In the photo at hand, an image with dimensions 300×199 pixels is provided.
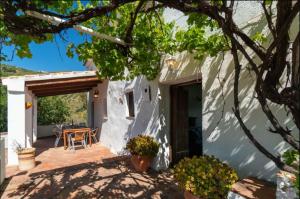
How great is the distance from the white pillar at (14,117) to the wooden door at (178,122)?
5.62m

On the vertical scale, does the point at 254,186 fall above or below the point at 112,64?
below

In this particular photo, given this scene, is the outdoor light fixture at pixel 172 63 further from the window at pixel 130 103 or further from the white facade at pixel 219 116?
the window at pixel 130 103

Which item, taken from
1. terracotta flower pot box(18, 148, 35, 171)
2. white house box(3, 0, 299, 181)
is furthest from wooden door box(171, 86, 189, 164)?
terracotta flower pot box(18, 148, 35, 171)

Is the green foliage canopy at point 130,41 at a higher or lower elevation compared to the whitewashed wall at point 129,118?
higher

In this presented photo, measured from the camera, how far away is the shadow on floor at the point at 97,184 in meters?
5.24

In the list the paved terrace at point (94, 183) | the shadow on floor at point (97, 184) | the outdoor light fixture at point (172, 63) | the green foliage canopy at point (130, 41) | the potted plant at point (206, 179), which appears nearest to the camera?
the potted plant at point (206, 179)

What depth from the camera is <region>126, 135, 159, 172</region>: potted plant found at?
649 cm

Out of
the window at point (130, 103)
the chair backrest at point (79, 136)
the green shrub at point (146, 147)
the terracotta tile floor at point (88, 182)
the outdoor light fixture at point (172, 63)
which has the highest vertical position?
the outdoor light fixture at point (172, 63)

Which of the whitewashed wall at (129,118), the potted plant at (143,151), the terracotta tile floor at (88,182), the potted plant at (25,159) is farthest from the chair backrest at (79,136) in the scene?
the potted plant at (143,151)

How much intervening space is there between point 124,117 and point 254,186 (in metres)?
6.37

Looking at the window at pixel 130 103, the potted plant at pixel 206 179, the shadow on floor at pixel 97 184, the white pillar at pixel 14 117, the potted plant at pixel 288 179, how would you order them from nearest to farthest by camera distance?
1. the potted plant at pixel 288 179
2. the potted plant at pixel 206 179
3. the shadow on floor at pixel 97 184
4. the white pillar at pixel 14 117
5. the window at pixel 130 103

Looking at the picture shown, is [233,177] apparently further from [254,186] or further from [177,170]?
[177,170]

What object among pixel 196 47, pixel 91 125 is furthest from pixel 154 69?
pixel 91 125

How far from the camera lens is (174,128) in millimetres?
6648
